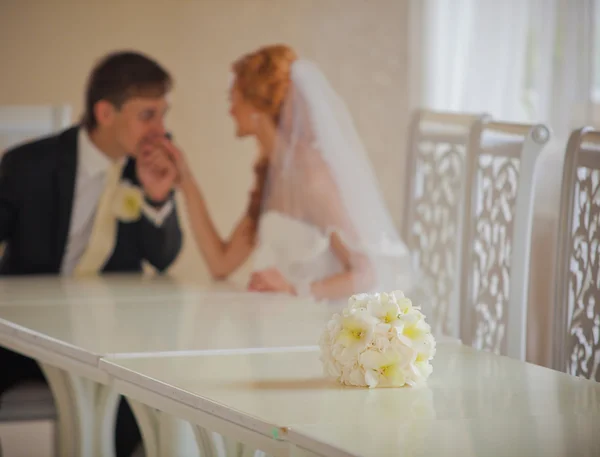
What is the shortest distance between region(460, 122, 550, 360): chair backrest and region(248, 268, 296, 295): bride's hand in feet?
1.62

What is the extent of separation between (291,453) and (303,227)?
5.34 feet

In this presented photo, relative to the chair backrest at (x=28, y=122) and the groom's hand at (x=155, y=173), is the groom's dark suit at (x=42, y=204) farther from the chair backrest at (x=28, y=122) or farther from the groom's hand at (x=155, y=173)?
the chair backrest at (x=28, y=122)

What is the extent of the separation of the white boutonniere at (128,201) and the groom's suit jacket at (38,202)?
2 centimetres

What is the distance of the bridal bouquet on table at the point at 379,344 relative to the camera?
1.45 meters

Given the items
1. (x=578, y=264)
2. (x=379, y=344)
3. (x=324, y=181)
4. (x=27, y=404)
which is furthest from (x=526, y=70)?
(x=379, y=344)

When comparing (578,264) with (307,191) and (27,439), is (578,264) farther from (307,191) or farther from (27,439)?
(27,439)

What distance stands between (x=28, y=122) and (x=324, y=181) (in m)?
1.31

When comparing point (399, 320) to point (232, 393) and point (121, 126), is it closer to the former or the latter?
point (232, 393)

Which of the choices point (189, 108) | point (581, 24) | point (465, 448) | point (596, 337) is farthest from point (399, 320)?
point (189, 108)

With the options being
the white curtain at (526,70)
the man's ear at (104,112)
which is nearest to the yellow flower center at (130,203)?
the man's ear at (104,112)

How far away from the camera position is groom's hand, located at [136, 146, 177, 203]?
123 inches

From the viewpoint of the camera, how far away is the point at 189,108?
5449 millimetres

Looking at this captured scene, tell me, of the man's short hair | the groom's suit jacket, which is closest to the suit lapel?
the groom's suit jacket

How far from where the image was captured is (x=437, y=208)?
3084mm
